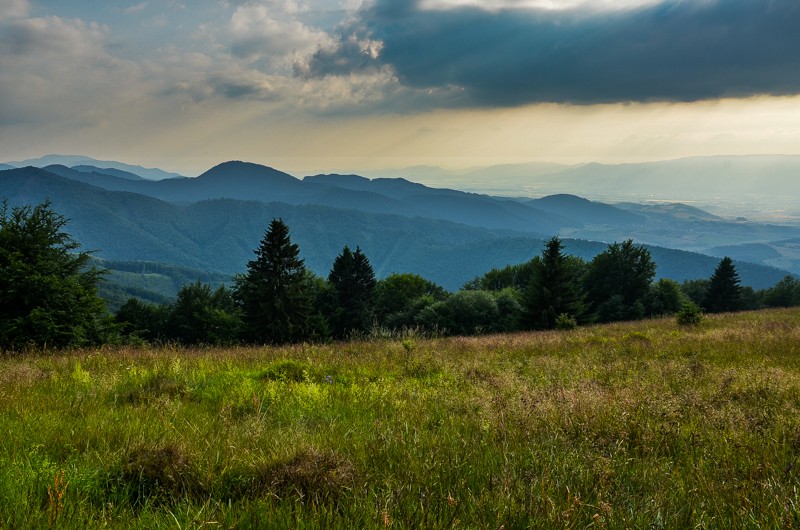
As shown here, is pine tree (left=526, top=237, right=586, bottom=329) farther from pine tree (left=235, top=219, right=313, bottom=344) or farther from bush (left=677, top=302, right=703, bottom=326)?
pine tree (left=235, top=219, right=313, bottom=344)

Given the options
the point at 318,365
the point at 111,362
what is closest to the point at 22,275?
the point at 111,362

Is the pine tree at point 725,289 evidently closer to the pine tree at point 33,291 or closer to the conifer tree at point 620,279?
the conifer tree at point 620,279

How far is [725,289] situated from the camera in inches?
2694

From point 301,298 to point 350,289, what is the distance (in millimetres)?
15204

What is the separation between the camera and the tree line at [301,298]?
2181 centimetres

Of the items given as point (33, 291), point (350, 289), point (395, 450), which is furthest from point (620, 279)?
point (395, 450)

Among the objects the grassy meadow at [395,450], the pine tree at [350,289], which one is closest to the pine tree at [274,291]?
the pine tree at [350,289]

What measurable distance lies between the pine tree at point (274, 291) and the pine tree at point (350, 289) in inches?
546

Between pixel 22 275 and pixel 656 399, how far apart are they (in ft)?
88.0

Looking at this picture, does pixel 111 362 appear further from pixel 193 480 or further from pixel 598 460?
pixel 598 460

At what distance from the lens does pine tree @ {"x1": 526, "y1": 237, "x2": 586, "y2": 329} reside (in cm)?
3997

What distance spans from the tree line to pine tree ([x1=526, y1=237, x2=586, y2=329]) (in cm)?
10

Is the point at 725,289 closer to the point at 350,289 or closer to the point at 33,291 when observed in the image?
the point at 350,289

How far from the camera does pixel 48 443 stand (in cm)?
348
